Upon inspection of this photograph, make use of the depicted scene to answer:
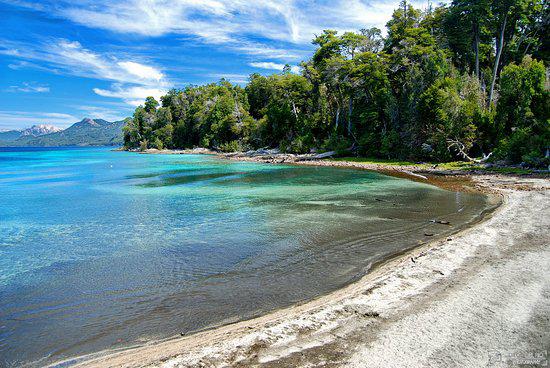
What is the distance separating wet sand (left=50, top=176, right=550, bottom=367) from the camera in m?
5.55

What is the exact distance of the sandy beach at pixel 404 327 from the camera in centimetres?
553

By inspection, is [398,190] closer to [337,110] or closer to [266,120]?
[337,110]

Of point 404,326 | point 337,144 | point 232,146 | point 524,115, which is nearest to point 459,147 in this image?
point 524,115

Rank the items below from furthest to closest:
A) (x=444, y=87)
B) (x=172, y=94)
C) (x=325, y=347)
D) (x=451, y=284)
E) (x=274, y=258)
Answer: (x=172, y=94), (x=444, y=87), (x=274, y=258), (x=451, y=284), (x=325, y=347)

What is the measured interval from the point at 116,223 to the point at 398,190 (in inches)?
749

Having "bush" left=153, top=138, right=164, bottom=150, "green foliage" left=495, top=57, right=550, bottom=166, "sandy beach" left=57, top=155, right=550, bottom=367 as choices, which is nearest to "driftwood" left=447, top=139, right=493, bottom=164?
"green foliage" left=495, top=57, right=550, bottom=166

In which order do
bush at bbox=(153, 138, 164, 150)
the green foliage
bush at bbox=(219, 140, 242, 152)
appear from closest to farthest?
the green foliage
bush at bbox=(219, 140, 242, 152)
bush at bbox=(153, 138, 164, 150)

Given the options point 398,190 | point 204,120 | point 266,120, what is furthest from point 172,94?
point 398,190

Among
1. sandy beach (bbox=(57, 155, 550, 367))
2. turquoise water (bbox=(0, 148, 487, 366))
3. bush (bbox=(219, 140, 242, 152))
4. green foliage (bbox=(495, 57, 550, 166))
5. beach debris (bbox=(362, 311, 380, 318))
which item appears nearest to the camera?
sandy beach (bbox=(57, 155, 550, 367))

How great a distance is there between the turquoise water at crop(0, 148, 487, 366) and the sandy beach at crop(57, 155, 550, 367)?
0.81m

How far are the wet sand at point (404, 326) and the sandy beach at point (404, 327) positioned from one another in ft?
0.06

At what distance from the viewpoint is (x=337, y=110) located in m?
57.1

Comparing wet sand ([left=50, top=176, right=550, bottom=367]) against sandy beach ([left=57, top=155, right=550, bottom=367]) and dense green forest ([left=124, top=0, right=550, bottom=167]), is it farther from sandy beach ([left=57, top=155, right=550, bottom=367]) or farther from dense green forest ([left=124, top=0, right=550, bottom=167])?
dense green forest ([left=124, top=0, right=550, bottom=167])

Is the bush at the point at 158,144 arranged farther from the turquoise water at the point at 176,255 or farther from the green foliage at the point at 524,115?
the green foliage at the point at 524,115
